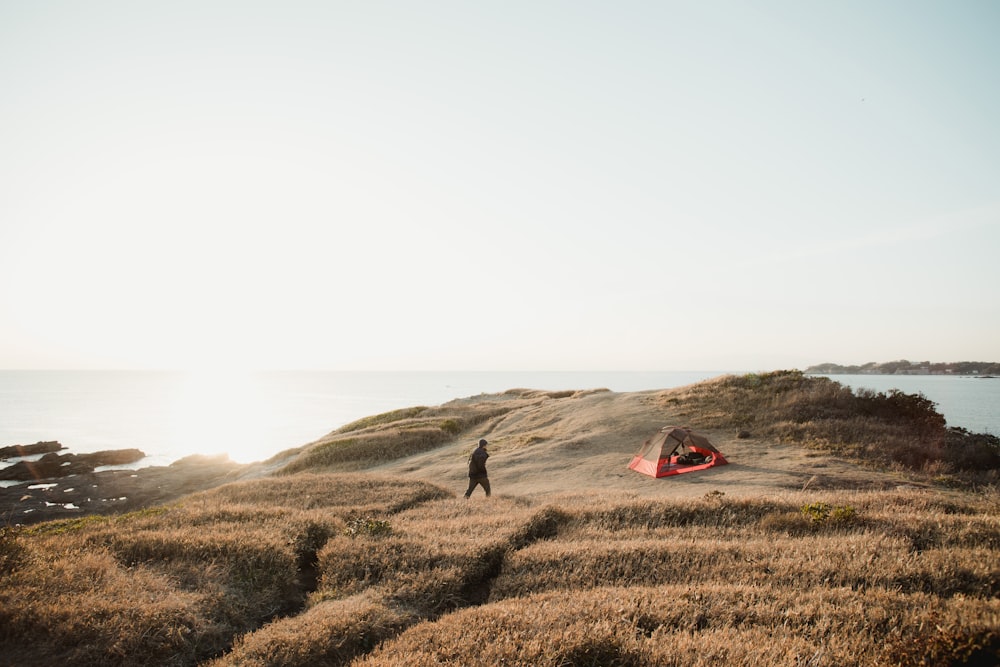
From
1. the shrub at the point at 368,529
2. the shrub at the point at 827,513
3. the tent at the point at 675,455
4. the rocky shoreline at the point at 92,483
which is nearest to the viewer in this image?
the shrub at the point at 827,513

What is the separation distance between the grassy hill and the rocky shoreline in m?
20.3

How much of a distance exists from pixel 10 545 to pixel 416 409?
43.6m

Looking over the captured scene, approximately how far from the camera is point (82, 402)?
13775 cm

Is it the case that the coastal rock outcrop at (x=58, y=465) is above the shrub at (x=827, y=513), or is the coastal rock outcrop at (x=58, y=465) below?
below

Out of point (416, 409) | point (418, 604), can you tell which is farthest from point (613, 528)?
point (416, 409)

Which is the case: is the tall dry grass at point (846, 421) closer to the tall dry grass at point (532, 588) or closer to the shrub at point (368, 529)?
the tall dry grass at point (532, 588)

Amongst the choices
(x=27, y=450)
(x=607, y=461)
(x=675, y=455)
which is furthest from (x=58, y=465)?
(x=675, y=455)

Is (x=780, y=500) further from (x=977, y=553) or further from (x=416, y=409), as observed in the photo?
(x=416, y=409)

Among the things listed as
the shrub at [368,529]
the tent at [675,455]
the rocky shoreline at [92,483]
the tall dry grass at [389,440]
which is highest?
the shrub at [368,529]

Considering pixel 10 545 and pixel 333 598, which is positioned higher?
pixel 10 545

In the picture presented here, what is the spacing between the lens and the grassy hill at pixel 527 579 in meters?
6.88

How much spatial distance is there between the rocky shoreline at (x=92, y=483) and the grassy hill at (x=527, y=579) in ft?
66.6

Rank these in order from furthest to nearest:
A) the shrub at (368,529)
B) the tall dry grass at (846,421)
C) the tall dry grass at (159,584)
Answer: the tall dry grass at (846,421)
the shrub at (368,529)
the tall dry grass at (159,584)

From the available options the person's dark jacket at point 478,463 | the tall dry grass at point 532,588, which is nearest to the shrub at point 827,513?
the tall dry grass at point 532,588
